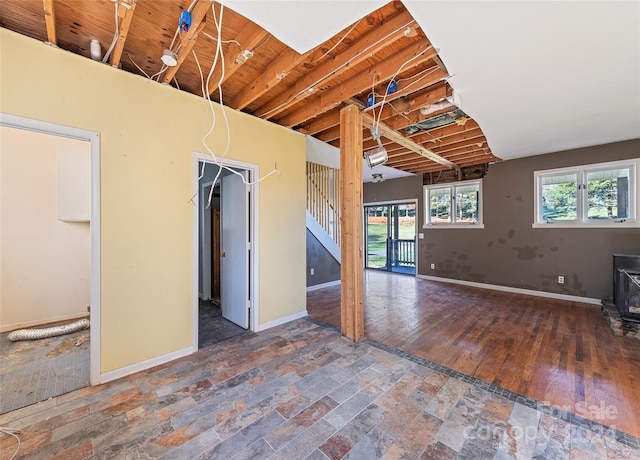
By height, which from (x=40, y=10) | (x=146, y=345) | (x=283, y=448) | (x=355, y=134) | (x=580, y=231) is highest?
(x=40, y=10)

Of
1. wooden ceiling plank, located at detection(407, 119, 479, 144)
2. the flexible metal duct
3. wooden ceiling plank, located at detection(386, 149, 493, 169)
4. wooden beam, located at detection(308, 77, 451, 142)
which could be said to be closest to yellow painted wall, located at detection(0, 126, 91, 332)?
the flexible metal duct

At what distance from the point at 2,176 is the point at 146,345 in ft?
9.97

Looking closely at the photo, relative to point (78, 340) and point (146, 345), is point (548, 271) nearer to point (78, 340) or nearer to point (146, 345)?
point (146, 345)

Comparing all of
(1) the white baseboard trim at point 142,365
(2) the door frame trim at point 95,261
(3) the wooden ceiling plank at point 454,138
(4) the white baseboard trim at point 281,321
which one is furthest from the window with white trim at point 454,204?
(2) the door frame trim at point 95,261

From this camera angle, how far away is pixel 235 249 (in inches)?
138

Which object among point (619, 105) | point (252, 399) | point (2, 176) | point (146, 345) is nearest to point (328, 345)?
point (252, 399)

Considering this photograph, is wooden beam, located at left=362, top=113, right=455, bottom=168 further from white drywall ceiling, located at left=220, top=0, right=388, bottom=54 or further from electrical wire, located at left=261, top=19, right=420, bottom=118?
white drywall ceiling, located at left=220, top=0, right=388, bottom=54

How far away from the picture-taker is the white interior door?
331 centimetres

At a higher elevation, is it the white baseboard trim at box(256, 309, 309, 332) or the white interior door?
the white interior door

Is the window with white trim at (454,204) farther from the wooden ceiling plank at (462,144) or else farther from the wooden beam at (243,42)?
the wooden beam at (243,42)

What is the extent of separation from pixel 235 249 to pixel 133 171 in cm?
152

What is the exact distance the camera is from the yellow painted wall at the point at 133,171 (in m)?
1.96

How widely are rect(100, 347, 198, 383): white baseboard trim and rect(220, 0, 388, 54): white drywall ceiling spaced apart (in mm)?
2948

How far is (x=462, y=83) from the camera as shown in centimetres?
244
